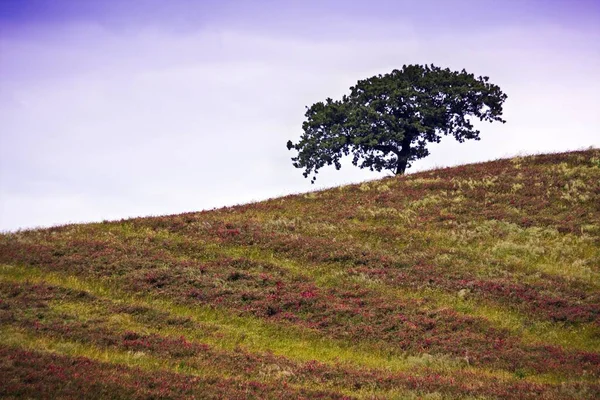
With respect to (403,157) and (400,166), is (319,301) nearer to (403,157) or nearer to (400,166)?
(403,157)

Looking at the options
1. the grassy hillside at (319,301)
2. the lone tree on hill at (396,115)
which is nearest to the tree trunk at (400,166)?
the lone tree on hill at (396,115)

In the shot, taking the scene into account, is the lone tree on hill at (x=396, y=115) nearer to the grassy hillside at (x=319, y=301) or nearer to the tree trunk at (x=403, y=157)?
the tree trunk at (x=403, y=157)

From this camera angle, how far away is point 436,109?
184 ft

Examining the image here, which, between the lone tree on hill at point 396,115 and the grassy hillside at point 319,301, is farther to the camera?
the lone tree on hill at point 396,115

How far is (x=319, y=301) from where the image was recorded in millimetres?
23484

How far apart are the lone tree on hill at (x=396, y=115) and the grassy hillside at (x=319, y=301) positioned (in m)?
17.4

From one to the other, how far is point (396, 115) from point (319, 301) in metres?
36.8

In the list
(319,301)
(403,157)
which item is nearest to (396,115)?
(403,157)

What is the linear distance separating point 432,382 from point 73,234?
874 inches

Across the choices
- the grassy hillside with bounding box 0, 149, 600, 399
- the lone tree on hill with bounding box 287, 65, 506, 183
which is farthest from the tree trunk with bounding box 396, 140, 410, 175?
the grassy hillside with bounding box 0, 149, 600, 399

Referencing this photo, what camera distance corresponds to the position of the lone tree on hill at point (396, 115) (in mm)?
55594

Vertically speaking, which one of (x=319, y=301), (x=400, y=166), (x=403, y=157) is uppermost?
(x=403, y=157)

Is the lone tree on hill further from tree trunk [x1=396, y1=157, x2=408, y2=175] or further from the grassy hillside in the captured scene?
the grassy hillside

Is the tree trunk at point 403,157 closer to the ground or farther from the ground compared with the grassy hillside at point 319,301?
farther from the ground
